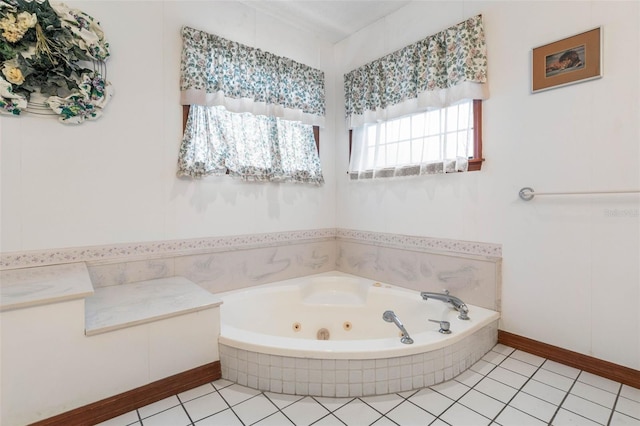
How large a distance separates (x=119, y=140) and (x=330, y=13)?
192 cm

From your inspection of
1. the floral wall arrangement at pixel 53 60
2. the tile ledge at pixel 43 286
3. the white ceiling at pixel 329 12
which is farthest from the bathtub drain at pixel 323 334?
the white ceiling at pixel 329 12

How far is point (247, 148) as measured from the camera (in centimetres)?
243

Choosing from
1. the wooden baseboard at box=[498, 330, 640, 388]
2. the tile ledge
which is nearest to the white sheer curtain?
the wooden baseboard at box=[498, 330, 640, 388]

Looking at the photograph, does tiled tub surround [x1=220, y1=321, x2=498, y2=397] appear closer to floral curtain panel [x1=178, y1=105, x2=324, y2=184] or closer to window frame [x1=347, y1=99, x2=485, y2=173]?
window frame [x1=347, y1=99, x2=485, y2=173]

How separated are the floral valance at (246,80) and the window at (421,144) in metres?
0.52

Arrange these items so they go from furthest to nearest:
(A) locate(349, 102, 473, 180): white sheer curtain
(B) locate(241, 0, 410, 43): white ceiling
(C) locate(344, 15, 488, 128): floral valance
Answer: (B) locate(241, 0, 410, 43): white ceiling
(A) locate(349, 102, 473, 180): white sheer curtain
(C) locate(344, 15, 488, 128): floral valance

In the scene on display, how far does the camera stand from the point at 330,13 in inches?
101

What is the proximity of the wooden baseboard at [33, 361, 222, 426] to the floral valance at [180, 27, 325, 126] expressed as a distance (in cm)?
169

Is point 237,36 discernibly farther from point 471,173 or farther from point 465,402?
point 465,402

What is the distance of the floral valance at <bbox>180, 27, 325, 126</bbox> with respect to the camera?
2135 millimetres

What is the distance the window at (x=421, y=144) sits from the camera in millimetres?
2090

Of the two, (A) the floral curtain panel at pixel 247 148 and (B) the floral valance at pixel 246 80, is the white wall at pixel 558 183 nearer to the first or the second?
(B) the floral valance at pixel 246 80

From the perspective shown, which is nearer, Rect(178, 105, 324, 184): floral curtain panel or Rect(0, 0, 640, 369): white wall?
Rect(0, 0, 640, 369): white wall

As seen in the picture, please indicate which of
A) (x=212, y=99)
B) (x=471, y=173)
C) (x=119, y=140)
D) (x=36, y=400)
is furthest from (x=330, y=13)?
(x=36, y=400)
